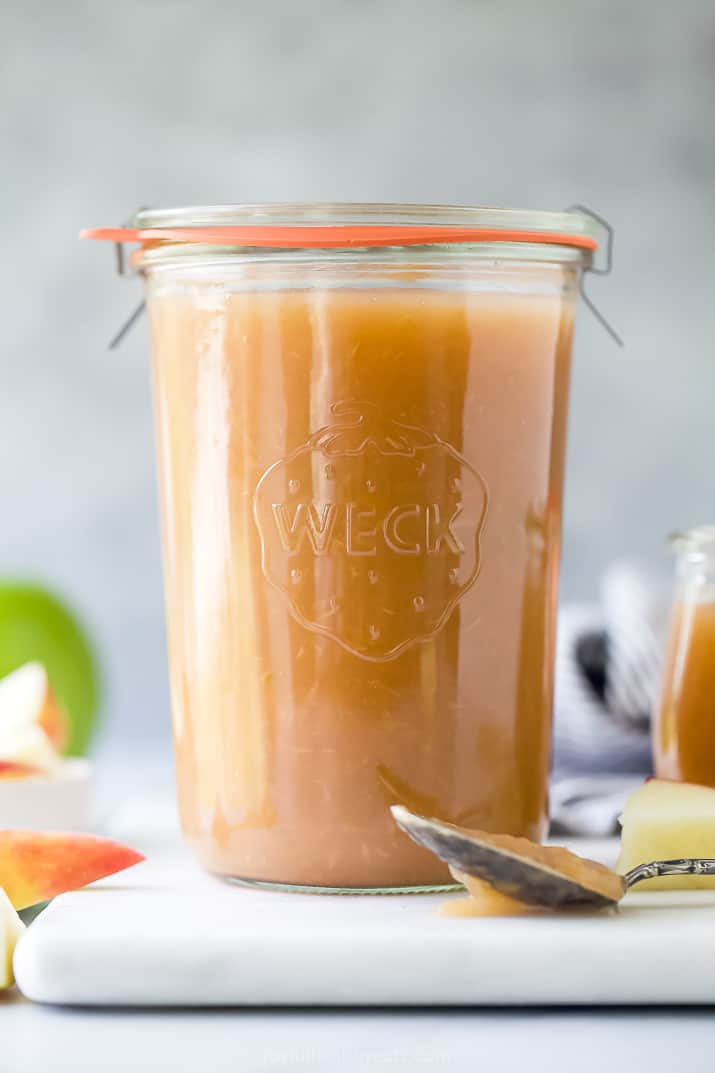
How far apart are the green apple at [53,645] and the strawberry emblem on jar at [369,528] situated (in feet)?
1.58

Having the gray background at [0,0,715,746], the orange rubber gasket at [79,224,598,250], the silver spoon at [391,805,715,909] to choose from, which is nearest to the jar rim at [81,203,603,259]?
the orange rubber gasket at [79,224,598,250]

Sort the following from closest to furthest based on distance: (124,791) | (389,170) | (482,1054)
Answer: (482,1054)
(124,791)
(389,170)

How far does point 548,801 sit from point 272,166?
841 millimetres

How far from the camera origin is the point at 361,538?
2.23 feet

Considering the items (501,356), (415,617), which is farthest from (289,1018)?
(501,356)

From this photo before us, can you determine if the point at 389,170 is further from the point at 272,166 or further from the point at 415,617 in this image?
the point at 415,617

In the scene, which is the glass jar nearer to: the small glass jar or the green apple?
the small glass jar

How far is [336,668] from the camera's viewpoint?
690 millimetres

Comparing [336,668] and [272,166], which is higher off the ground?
[272,166]

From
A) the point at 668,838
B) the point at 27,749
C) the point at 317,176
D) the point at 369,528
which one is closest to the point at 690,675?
the point at 668,838

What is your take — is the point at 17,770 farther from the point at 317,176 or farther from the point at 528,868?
the point at 317,176

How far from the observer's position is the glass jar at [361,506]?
26.6 inches

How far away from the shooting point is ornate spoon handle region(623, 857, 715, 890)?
2.19ft

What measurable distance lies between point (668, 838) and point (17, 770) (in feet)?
1.43
